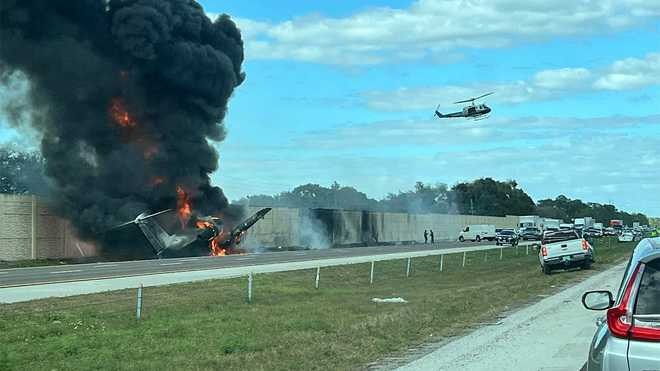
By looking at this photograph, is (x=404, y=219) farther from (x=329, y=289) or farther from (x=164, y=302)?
(x=164, y=302)

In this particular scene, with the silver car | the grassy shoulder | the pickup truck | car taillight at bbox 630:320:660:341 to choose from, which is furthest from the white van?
car taillight at bbox 630:320:660:341

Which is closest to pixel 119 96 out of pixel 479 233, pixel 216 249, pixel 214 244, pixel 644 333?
pixel 214 244

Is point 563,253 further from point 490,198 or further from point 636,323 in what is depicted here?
point 490,198

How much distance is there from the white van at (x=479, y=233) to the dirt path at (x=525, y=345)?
82.4 meters

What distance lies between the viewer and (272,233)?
72500 millimetres

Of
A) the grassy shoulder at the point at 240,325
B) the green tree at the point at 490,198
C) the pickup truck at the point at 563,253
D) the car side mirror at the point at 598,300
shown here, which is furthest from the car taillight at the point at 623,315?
A: the green tree at the point at 490,198

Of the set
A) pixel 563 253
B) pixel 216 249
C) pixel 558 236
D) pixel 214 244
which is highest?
pixel 558 236

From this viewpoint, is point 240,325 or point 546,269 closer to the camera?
point 240,325

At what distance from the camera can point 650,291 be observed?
16.0 feet

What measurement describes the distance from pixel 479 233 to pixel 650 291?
323ft

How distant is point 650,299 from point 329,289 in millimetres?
→ 22509

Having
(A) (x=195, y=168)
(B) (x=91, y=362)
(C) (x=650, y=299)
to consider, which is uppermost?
(A) (x=195, y=168)

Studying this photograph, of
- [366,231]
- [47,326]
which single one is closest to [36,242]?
[47,326]

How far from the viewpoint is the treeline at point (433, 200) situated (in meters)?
98.8
